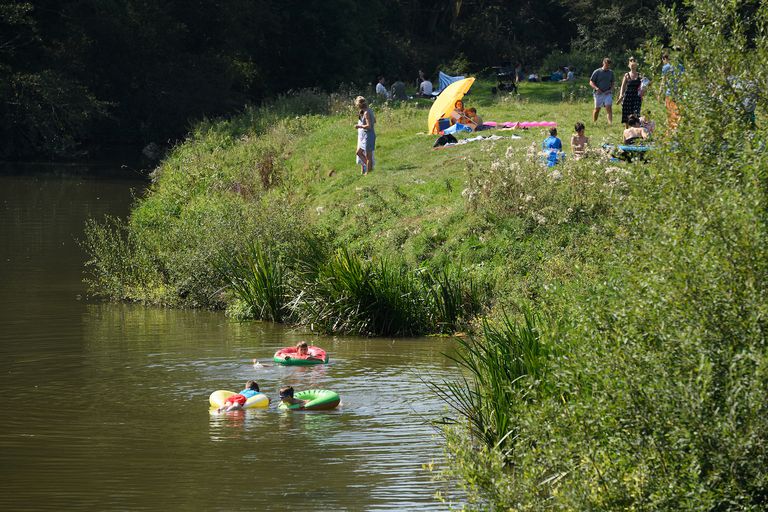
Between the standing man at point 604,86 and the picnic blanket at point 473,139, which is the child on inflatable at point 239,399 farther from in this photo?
the standing man at point 604,86

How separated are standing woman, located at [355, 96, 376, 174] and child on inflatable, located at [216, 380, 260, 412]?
40.1ft

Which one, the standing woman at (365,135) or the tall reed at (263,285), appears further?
the standing woman at (365,135)

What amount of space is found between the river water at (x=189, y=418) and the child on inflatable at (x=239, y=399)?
0.13 m

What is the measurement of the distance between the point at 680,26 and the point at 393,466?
498cm

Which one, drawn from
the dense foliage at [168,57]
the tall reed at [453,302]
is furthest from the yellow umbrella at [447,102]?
the dense foliage at [168,57]

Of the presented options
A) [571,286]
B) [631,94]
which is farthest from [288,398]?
[631,94]

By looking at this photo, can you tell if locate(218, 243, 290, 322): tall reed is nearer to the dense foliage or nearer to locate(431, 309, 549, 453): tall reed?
locate(431, 309, 549, 453): tall reed

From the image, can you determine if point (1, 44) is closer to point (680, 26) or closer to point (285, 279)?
point (285, 279)

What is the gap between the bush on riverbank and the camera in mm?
8133

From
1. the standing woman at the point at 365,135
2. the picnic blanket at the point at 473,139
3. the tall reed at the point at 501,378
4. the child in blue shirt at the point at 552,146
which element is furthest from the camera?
the picnic blanket at the point at 473,139

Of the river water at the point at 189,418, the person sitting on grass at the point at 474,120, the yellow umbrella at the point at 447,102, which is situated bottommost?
the river water at the point at 189,418

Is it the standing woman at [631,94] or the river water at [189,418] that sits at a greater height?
the standing woman at [631,94]

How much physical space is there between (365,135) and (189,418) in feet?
45.0

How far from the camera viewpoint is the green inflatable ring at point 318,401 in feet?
49.0
